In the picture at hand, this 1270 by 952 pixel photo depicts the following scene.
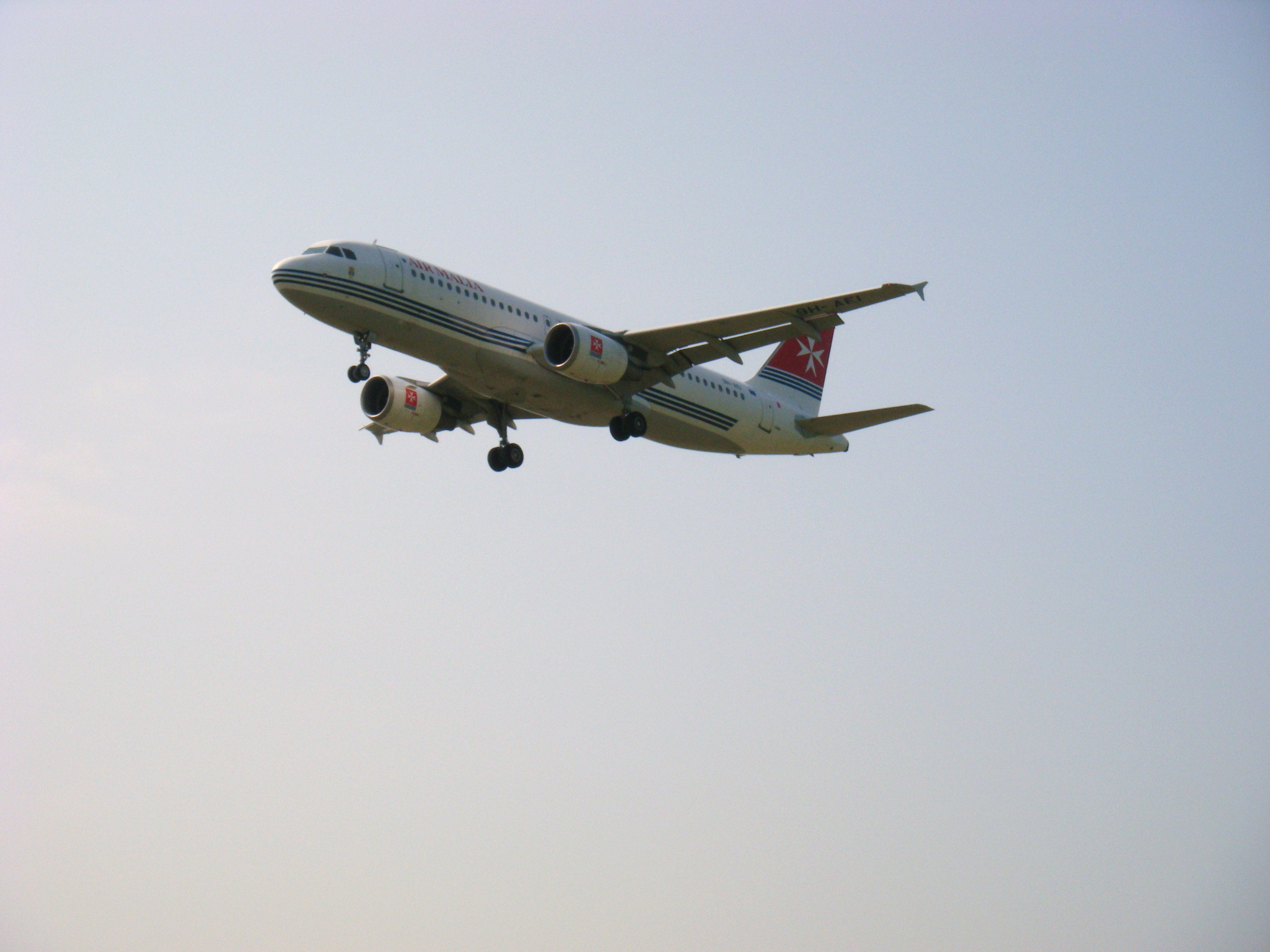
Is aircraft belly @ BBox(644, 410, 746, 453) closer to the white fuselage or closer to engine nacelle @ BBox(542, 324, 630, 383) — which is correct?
the white fuselage

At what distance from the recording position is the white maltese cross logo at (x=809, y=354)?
4453 cm

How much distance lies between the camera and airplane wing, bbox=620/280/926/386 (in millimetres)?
32312

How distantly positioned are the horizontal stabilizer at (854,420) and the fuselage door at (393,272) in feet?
42.6

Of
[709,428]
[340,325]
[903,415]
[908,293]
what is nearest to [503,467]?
[709,428]

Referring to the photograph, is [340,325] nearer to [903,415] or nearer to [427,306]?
[427,306]

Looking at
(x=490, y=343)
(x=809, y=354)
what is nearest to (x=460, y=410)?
(x=490, y=343)

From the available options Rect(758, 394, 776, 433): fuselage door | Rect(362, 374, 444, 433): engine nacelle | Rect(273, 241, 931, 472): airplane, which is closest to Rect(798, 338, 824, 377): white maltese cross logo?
Rect(273, 241, 931, 472): airplane

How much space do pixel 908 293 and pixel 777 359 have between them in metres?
12.6

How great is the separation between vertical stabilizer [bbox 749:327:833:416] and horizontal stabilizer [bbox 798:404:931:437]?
6.23ft

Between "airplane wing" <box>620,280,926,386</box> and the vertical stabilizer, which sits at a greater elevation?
the vertical stabilizer

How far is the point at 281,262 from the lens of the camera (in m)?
32.6

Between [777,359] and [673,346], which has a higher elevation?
[777,359]

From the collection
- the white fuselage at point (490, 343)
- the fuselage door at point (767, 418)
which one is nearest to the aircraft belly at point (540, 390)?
the white fuselage at point (490, 343)

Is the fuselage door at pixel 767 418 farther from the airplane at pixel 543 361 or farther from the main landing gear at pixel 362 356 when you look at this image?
the main landing gear at pixel 362 356
